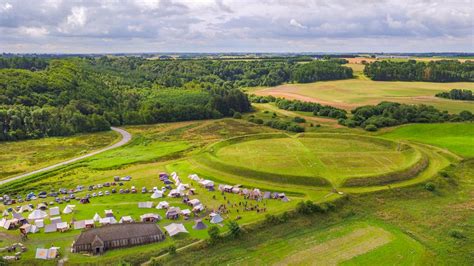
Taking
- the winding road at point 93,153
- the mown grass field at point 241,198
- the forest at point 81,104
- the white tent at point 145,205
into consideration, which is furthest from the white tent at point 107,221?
the forest at point 81,104

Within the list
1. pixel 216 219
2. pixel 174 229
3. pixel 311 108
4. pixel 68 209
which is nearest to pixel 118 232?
pixel 174 229

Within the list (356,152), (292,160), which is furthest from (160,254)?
(356,152)

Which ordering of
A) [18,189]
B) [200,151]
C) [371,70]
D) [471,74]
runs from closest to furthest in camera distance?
[18,189] → [200,151] → [471,74] → [371,70]

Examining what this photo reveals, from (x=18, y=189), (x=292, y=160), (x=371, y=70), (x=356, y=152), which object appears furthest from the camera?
(x=371, y=70)

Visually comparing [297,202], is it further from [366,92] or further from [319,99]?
[366,92]

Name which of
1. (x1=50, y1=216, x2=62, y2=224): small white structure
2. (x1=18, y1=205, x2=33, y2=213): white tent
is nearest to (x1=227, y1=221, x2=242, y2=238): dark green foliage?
(x1=50, y1=216, x2=62, y2=224): small white structure

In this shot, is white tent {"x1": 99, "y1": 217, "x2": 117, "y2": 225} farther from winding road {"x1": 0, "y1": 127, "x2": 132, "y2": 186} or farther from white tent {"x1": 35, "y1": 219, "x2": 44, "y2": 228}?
winding road {"x1": 0, "y1": 127, "x2": 132, "y2": 186}
